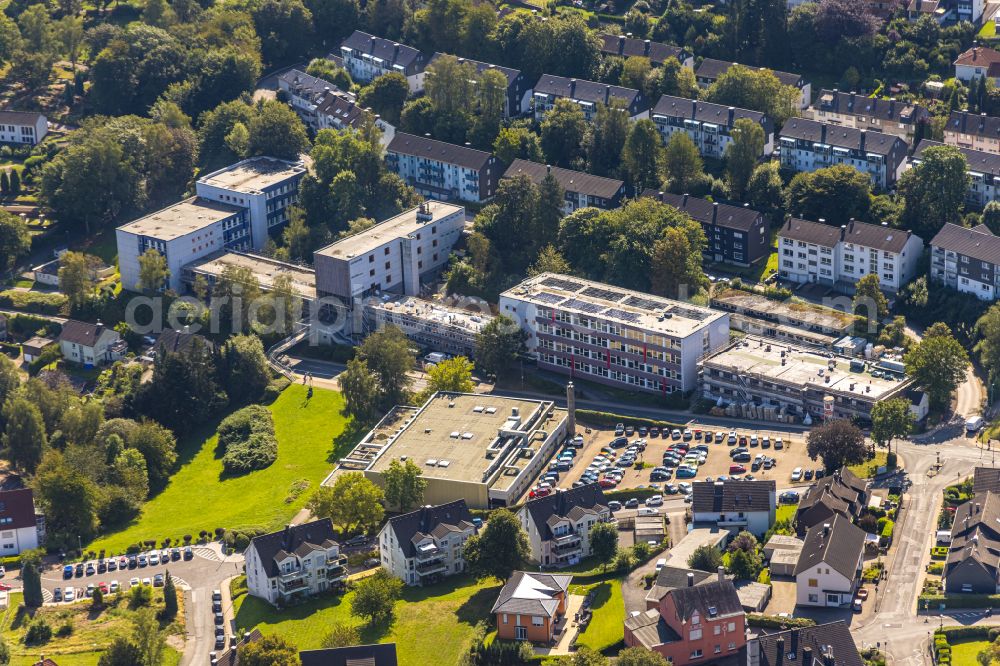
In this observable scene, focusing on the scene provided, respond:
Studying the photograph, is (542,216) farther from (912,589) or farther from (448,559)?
(912,589)

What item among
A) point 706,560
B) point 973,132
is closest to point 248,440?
point 706,560

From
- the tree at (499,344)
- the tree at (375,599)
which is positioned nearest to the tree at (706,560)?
the tree at (375,599)

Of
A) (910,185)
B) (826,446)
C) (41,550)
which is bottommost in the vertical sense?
(41,550)

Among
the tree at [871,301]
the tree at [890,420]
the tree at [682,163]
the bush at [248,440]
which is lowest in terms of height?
the bush at [248,440]

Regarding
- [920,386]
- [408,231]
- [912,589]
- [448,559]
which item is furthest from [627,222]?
[912,589]

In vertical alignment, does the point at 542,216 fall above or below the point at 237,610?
above

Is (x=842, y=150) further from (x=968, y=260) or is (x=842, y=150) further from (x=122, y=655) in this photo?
(x=122, y=655)

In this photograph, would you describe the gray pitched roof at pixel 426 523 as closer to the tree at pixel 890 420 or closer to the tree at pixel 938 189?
the tree at pixel 890 420

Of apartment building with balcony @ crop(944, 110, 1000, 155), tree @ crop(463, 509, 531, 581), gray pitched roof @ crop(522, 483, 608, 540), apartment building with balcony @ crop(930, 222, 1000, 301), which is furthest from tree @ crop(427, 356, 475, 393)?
apartment building with balcony @ crop(944, 110, 1000, 155)
